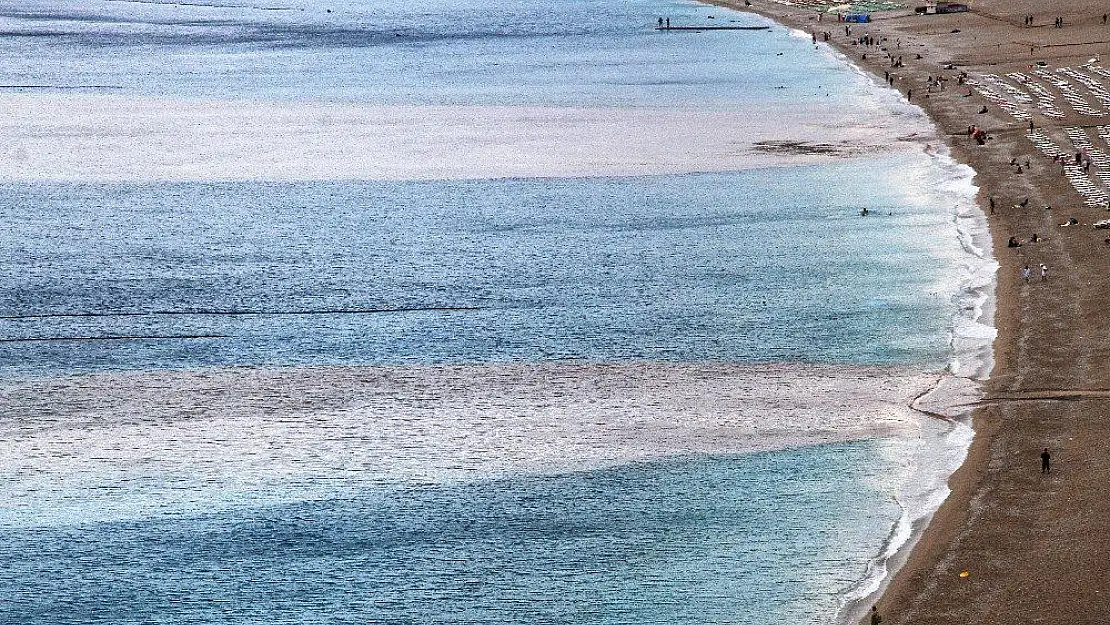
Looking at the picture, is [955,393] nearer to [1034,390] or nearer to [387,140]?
[1034,390]

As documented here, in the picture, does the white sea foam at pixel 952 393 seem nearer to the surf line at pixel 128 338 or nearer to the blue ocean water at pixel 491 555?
the blue ocean water at pixel 491 555

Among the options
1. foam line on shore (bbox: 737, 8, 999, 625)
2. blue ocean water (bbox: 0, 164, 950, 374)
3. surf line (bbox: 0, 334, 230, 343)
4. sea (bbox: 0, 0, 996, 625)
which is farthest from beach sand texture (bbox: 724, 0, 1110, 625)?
surf line (bbox: 0, 334, 230, 343)

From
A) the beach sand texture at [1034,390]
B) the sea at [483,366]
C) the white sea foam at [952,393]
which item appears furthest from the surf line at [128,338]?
the beach sand texture at [1034,390]

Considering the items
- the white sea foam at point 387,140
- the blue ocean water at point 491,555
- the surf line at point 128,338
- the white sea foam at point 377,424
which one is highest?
the white sea foam at point 387,140

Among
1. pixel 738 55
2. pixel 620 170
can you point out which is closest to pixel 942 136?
pixel 620 170

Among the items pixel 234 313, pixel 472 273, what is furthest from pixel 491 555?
pixel 472 273
